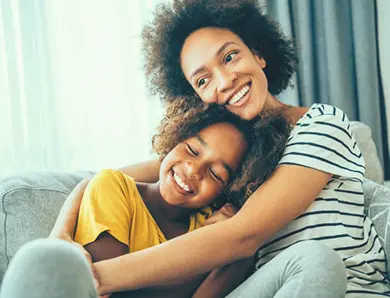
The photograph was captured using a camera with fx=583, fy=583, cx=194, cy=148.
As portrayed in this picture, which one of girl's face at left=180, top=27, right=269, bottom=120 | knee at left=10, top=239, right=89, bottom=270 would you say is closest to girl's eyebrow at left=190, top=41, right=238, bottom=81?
girl's face at left=180, top=27, right=269, bottom=120

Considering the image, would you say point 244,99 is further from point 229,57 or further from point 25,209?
point 25,209

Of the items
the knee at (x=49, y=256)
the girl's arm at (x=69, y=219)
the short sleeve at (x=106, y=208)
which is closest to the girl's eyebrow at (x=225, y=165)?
the short sleeve at (x=106, y=208)

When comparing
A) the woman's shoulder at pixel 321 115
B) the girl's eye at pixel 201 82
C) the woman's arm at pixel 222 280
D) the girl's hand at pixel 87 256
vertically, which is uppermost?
the girl's eye at pixel 201 82

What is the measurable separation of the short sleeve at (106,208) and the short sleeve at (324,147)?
1.25 feet

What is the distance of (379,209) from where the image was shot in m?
1.57

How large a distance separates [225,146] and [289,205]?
252 millimetres

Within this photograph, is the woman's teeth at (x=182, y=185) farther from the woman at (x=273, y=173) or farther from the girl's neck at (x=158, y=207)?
the woman at (x=273, y=173)

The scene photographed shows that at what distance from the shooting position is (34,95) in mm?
2262

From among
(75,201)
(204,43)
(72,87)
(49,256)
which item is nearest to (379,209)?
(204,43)

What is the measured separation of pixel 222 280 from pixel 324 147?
39cm

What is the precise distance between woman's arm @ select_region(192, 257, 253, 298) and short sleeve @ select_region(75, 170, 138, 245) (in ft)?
0.67

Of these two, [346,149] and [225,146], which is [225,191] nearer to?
[225,146]

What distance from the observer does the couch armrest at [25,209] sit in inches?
58.0

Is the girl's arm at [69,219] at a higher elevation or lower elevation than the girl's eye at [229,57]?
lower
